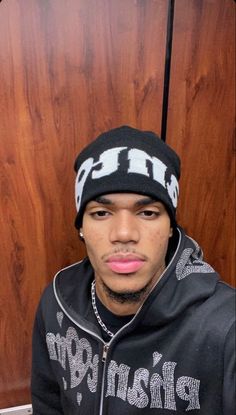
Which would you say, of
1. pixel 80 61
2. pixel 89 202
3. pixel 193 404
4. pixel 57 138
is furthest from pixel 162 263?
pixel 80 61

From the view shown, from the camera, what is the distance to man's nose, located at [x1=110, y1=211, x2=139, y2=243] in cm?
94

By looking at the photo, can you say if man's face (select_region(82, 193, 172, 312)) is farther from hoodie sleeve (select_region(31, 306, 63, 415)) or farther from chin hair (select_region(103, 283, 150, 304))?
hoodie sleeve (select_region(31, 306, 63, 415))

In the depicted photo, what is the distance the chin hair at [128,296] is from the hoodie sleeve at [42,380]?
317mm

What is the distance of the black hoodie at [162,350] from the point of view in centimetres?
96

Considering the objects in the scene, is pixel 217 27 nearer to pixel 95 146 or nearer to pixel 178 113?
pixel 178 113

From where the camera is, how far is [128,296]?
3.30 feet

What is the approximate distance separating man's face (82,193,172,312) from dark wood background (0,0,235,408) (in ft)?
1.15

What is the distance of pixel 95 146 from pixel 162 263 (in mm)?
320

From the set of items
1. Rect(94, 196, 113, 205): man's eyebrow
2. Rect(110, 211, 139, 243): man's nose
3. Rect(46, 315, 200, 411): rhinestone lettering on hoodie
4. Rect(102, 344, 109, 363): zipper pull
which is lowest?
Rect(46, 315, 200, 411): rhinestone lettering on hoodie

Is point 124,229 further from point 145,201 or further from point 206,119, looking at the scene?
point 206,119

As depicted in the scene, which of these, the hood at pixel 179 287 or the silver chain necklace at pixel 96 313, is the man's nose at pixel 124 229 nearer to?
the hood at pixel 179 287

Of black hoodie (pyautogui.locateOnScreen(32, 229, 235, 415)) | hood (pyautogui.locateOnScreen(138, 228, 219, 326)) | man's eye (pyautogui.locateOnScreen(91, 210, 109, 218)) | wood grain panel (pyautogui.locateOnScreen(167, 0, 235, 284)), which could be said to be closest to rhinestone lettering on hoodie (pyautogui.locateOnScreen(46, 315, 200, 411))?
black hoodie (pyautogui.locateOnScreen(32, 229, 235, 415))

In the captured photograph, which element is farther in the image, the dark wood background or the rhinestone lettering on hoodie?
the dark wood background

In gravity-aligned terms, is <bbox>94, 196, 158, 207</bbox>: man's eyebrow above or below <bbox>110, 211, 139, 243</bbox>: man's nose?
above
